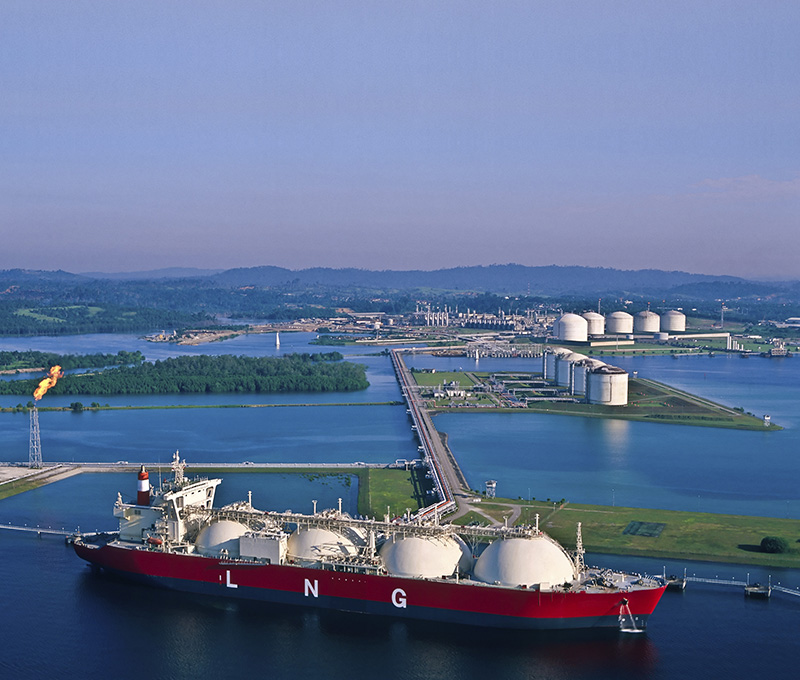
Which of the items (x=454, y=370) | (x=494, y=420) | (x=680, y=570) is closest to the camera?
(x=680, y=570)

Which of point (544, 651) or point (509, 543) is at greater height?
point (509, 543)

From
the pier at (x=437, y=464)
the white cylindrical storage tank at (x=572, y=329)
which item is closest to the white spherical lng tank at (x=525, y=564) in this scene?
the pier at (x=437, y=464)

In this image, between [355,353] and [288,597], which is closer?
[288,597]

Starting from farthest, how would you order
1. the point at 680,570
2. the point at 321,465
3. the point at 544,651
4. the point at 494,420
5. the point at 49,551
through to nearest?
the point at 494,420 < the point at 321,465 < the point at 49,551 < the point at 680,570 < the point at 544,651

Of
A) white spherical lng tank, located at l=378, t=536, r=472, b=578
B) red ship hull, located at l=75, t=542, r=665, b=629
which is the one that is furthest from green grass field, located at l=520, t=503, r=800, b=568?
white spherical lng tank, located at l=378, t=536, r=472, b=578

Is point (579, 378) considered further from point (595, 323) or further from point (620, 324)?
point (620, 324)

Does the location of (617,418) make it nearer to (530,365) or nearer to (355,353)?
(530,365)

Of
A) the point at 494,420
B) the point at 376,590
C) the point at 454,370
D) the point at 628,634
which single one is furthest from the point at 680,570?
the point at 454,370
